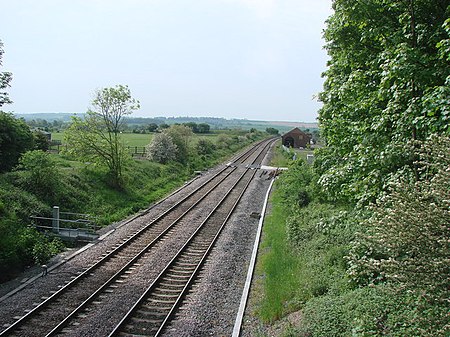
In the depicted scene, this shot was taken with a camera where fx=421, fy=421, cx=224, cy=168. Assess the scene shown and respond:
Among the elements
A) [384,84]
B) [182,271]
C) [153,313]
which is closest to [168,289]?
[182,271]

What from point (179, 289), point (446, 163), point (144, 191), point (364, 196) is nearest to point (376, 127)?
point (364, 196)

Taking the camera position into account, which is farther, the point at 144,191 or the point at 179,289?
the point at 144,191

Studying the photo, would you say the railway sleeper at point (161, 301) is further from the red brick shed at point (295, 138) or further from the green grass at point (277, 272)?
the red brick shed at point (295, 138)

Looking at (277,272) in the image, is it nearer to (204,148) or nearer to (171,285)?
(171,285)

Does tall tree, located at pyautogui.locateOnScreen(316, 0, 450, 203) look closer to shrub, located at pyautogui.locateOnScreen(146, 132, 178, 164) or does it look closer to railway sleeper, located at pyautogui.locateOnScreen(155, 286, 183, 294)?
railway sleeper, located at pyautogui.locateOnScreen(155, 286, 183, 294)

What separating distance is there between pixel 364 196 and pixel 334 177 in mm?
1375

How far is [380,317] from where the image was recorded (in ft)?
24.8

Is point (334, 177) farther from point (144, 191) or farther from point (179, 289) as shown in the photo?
point (144, 191)

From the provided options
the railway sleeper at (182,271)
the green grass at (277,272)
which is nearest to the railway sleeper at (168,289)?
the railway sleeper at (182,271)

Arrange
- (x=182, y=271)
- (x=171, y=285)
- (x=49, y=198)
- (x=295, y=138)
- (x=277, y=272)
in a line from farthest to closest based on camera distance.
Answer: (x=295, y=138) < (x=49, y=198) < (x=182, y=271) < (x=277, y=272) < (x=171, y=285)

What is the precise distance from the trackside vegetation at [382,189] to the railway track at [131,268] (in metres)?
3.24

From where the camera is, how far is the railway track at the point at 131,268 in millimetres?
10727

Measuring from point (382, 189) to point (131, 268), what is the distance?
9.03 m

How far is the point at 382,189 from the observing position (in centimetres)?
990
